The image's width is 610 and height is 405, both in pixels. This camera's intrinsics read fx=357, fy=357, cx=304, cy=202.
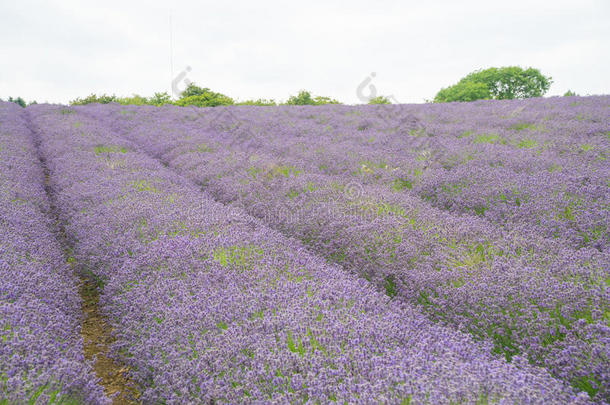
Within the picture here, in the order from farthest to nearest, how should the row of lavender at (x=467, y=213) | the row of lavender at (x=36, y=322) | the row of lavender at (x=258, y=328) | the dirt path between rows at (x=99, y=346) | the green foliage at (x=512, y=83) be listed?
the green foliage at (x=512, y=83) → the dirt path between rows at (x=99, y=346) → the row of lavender at (x=467, y=213) → the row of lavender at (x=36, y=322) → the row of lavender at (x=258, y=328)

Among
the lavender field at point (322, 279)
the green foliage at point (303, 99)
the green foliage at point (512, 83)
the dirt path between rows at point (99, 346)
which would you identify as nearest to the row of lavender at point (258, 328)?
the lavender field at point (322, 279)

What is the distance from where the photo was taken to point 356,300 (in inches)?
94.2

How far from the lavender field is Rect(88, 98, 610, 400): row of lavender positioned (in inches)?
0.9

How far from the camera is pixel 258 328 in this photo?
2082 millimetres

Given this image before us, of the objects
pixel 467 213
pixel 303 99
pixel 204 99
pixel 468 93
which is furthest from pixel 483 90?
pixel 467 213

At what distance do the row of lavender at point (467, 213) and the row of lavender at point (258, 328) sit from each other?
0.36 metres

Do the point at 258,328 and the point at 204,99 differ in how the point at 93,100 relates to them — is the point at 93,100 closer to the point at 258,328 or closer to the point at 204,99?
the point at 204,99

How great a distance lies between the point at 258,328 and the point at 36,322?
140 cm

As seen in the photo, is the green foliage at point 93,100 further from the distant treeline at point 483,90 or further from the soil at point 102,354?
the soil at point 102,354

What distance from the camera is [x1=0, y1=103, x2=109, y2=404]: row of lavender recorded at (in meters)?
1.70

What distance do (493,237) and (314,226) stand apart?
1880 mm

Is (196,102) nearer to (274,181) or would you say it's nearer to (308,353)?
(274,181)

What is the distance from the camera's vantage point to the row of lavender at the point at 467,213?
227 cm

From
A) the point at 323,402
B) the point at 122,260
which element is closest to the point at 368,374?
the point at 323,402
